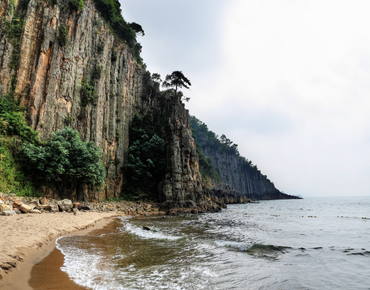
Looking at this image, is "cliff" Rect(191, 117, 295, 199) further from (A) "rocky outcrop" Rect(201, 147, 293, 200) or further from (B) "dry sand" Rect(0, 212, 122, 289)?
(B) "dry sand" Rect(0, 212, 122, 289)

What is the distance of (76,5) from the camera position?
33.2 m

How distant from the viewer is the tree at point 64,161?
21984 millimetres

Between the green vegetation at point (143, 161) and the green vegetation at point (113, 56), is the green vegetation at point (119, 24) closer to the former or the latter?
the green vegetation at point (113, 56)

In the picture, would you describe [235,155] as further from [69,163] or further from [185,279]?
[185,279]

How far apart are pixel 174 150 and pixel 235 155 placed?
96.0 m

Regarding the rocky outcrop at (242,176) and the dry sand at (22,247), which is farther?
the rocky outcrop at (242,176)

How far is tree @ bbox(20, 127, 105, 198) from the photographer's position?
22.0 m

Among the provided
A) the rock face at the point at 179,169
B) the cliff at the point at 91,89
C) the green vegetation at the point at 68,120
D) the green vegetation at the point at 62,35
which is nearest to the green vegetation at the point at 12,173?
the cliff at the point at 91,89

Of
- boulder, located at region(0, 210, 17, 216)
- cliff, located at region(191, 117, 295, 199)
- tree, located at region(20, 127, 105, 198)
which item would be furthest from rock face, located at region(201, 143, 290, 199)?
boulder, located at region(0, 210, 17, 216)

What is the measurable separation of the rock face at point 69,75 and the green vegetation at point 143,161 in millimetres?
1719

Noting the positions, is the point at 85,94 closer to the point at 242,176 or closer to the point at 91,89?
the point at 91,89

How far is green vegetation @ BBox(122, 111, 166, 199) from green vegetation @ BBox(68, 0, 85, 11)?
19.8 m

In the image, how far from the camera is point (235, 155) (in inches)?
5118

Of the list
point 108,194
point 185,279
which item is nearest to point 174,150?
point 108,194
